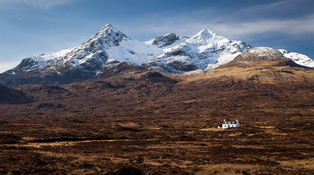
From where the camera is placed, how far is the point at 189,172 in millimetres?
30406

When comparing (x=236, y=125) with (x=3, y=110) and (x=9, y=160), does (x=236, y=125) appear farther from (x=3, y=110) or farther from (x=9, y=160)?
(x=3, y=110)

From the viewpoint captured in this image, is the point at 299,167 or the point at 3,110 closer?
the point at 299,167

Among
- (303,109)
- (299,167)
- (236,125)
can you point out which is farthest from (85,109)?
(299,167)

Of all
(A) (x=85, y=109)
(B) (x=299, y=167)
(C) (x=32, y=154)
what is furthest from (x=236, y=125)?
(A) (x=85, y=109)

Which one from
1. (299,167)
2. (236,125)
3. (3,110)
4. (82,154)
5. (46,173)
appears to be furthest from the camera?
(3,110)

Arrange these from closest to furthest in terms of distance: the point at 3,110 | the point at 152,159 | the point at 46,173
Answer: the point at 46,173 → the point at 152,159 → the point at 3,110

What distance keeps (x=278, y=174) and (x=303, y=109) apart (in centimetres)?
13838

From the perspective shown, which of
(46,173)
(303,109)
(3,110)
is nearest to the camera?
(46,173)

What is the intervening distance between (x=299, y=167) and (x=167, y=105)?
160m

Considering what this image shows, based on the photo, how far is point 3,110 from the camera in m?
182

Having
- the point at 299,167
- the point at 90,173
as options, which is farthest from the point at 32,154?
the point at 299,167

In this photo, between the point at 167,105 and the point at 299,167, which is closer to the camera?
the point at 299,167

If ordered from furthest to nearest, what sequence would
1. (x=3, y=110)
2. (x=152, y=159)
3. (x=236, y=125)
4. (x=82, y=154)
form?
1. (x=3, y=110)
2. (x=236, y=125)
3. (x=82, y=154)
4. (x=152, y=159)

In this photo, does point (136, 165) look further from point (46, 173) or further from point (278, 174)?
point (278, 174)
